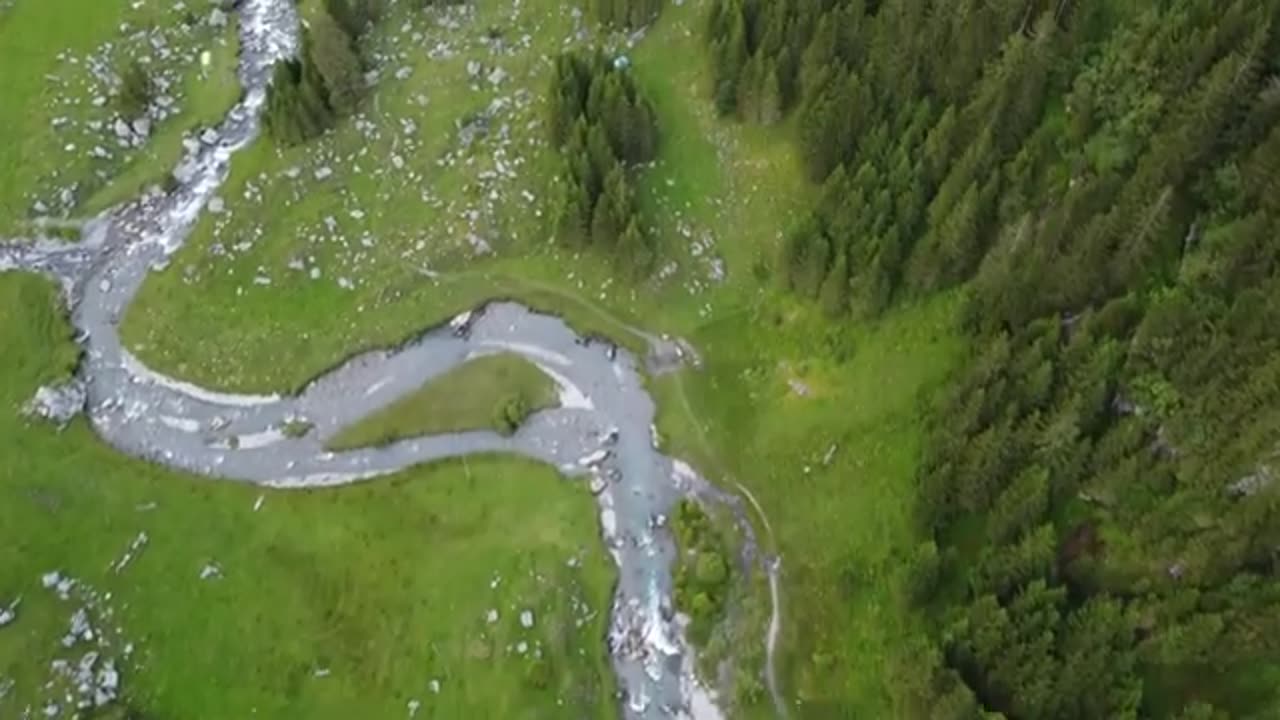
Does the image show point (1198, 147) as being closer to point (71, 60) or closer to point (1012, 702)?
point (1012, 702)

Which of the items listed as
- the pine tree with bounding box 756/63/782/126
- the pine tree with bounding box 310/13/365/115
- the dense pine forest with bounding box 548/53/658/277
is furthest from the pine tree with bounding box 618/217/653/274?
the pine tree with bounding box 310/13/365/115

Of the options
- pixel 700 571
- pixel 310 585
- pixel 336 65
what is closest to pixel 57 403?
pixel 310 585

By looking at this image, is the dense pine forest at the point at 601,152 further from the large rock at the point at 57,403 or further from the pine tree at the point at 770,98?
the large rock at the point at 57,403

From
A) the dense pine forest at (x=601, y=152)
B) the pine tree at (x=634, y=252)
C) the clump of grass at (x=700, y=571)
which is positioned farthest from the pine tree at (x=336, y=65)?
the clump of grass at (x=700, y=571)

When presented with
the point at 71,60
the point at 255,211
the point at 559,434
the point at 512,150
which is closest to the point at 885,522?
the point at 559,434

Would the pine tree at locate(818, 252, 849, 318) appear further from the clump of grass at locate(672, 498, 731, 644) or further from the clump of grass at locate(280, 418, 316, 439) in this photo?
the clump of grass at locate(280, 418, 316, 439)

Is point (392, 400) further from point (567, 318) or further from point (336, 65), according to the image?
point (336, 65)
